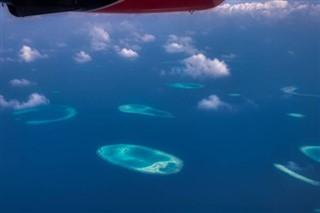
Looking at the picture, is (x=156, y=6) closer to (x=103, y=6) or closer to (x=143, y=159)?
(x=103, y=6)

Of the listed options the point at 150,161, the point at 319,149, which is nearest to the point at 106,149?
the point at 150,161

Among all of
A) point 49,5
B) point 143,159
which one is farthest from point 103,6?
point 143,159

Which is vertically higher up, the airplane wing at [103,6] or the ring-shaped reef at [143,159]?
the ring-shaped reef at [143,159]

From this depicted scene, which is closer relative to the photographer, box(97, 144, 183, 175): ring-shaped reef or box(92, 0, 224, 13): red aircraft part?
box(92, 0, 224, 13): red aircraft part

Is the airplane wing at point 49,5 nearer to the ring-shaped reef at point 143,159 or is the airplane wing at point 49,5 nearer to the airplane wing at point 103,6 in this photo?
the airplane wing at point 103,6

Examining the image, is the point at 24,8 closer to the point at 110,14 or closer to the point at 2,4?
the point at 2,4

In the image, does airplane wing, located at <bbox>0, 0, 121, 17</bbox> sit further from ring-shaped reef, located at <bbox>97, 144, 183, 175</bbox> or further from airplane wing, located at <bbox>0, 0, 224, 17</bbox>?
ring-shaped reef, located at <bbox>97, 144, 183, 175</bbox>

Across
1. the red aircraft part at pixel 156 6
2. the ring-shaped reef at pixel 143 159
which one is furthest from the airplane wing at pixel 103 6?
the ring-shaped reef at pixel 143 159

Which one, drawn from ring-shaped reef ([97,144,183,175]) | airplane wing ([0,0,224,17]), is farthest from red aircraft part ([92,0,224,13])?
ring-shaped reef ([97,144,183,175])
